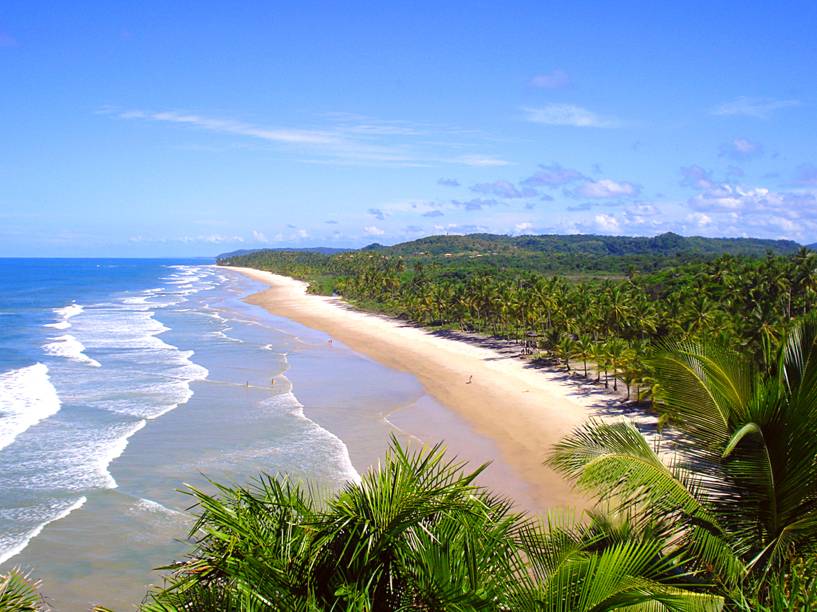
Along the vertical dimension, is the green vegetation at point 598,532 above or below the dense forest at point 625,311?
above

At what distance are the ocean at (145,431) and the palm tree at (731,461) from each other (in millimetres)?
11588

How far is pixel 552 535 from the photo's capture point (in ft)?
19.2

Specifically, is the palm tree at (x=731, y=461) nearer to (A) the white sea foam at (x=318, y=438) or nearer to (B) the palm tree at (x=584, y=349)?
(A) the white sea foam at (x=318, y=438)

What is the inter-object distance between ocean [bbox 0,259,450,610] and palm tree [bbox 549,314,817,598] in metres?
11.6

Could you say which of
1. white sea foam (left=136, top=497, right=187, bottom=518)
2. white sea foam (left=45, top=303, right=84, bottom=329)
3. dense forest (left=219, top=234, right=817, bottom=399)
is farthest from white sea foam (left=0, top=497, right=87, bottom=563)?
white sea foam (left=45, top=303, right=84, bottom=329)

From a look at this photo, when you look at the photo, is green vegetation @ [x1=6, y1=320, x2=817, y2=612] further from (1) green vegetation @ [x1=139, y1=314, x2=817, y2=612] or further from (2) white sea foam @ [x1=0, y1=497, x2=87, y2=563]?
(2) white sea foam @ [x1=0, y1=497, x2=87, y2=563]

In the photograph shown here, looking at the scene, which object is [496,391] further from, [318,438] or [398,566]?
[398,566]

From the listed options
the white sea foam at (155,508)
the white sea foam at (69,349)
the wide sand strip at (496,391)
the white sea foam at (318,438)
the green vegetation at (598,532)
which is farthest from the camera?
the white sea foam at (69,349)

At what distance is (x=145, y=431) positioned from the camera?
97.5 ft

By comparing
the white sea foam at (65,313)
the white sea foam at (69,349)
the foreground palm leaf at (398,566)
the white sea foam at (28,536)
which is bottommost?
the white sea foam at (28,536)

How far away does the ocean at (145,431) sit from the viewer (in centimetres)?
1853

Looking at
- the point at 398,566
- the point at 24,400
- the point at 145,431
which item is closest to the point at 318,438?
the point at 145,431

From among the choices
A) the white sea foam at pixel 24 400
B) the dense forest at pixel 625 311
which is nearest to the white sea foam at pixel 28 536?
the white sea foam at pixel 24 400

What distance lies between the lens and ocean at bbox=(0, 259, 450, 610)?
60.8ft
